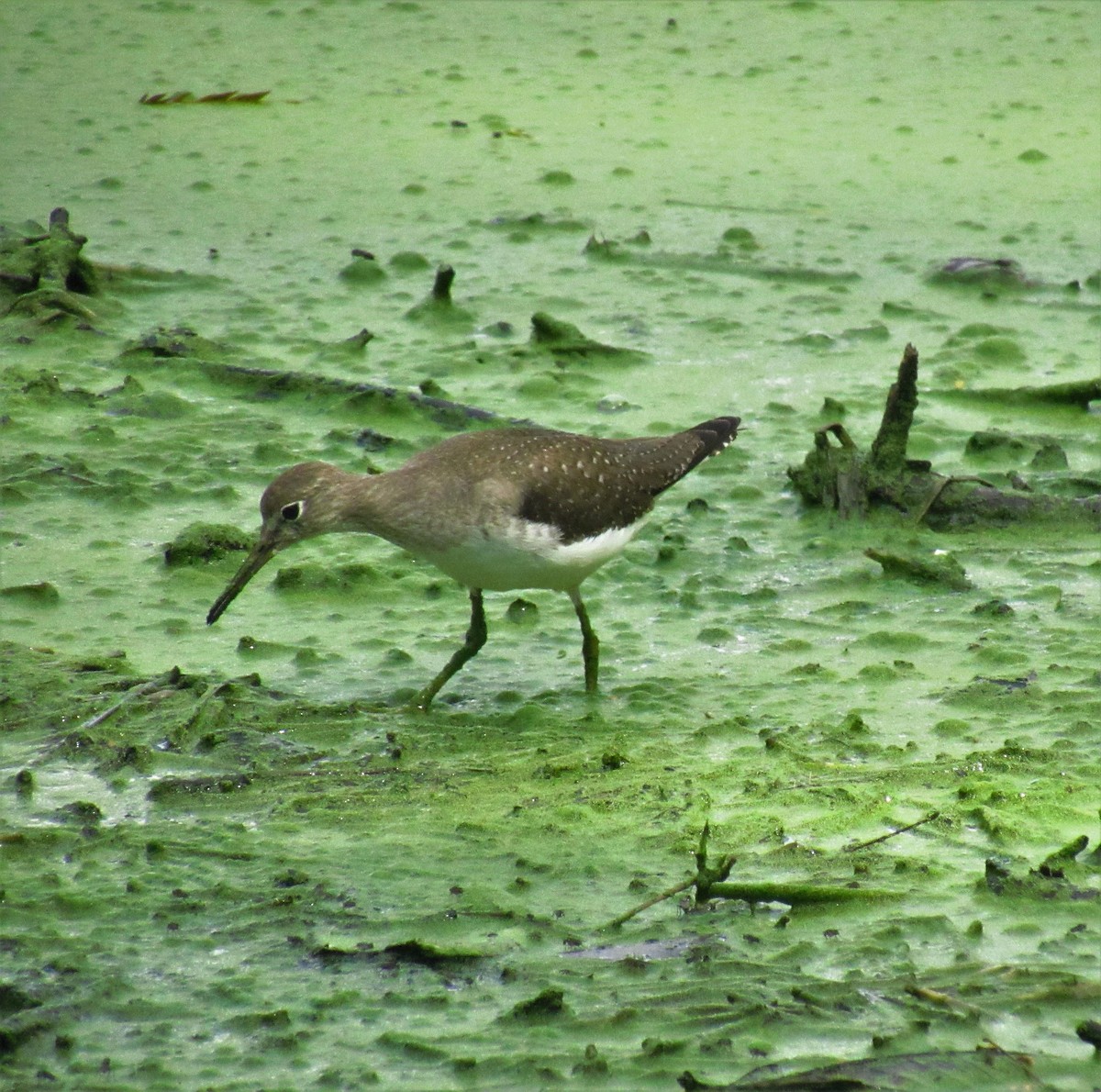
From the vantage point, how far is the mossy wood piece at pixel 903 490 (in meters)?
6.37

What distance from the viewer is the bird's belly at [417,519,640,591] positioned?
206 inches

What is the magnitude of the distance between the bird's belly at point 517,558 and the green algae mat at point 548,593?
13.8 inches

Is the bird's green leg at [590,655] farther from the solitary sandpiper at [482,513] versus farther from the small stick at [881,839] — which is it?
the small stick at [881,839]

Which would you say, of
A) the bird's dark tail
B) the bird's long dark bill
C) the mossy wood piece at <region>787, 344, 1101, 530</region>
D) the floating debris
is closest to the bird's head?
the bird's long dark bill

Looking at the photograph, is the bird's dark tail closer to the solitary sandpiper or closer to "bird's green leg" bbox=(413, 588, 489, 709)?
the solitary sandpiper

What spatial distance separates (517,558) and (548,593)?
1.11m

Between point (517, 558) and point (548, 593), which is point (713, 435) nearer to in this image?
point (548, 593)

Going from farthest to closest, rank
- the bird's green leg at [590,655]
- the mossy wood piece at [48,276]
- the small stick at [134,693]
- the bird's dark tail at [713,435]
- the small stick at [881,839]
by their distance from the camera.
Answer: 1. the mossy wood piece at [48,276]
2. the bird's dark tail at [713,435]
3. the bird's green leg at [590,655]
4. the small stick at [134,693]
5. the small stick at [881,839]

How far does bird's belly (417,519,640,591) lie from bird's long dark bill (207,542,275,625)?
50 centimetres

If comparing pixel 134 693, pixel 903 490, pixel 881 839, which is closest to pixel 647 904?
pixel 881 839

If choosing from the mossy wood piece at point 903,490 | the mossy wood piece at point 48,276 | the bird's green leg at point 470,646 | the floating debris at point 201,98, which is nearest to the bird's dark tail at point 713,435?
the mossy wood piece at point 903,490

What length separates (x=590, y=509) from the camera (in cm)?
546

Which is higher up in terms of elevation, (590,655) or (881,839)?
(881,839)

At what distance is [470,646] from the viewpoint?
214 inches
